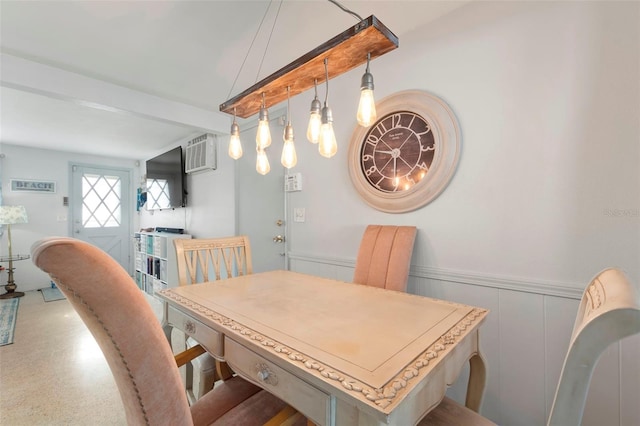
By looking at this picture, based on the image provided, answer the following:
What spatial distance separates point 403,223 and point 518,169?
26.8 inches

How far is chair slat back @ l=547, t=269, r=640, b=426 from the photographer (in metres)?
0.48

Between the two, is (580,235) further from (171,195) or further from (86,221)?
(86,221)

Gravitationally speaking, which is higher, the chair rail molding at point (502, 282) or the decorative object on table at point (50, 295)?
the chair rail molding at point (502, 282)

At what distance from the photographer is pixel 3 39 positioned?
178cm

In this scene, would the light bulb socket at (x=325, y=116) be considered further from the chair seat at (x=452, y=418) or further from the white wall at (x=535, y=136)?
the chair seat at (x=452, y=418)

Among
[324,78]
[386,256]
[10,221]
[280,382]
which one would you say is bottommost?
[280,382]

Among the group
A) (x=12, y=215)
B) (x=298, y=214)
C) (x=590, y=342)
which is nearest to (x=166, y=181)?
(x=12, y=215)

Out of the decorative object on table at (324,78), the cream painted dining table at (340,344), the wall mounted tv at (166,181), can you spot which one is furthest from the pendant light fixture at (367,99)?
the wall mounted tv at (166,181)

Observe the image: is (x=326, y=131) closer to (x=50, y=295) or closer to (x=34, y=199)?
(x=50, y=295)

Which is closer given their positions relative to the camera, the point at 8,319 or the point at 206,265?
the point at 206,265

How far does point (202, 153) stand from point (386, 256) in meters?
2.96

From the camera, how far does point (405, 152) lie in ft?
5.87

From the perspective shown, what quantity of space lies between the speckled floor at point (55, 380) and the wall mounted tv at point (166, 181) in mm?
1925

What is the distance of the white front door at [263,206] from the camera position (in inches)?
111
